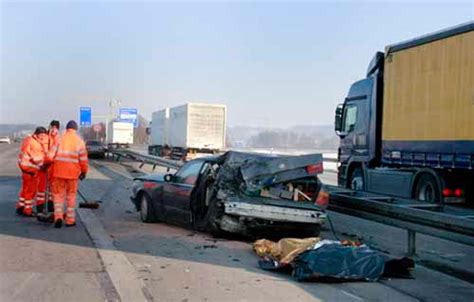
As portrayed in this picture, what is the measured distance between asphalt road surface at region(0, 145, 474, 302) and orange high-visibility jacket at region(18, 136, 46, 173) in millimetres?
1217

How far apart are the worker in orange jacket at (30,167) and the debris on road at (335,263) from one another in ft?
19.5

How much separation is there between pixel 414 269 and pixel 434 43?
657 cm

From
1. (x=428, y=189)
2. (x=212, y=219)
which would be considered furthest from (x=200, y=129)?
(x=212, y=219)

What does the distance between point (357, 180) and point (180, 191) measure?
7.63 metres

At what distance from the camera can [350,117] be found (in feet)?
56.9

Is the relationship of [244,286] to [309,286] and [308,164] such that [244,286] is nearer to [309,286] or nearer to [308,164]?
[309,286]

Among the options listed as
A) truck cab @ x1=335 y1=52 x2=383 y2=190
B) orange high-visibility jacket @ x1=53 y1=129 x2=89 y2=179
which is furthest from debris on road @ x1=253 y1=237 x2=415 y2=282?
truck cab @ x1=335 y1=52 x2=383 y2=190

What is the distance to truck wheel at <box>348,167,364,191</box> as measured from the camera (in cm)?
1697

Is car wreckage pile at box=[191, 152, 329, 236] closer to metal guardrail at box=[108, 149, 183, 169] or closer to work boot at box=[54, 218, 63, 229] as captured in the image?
work boot at box=[54, 218, 63, 229]

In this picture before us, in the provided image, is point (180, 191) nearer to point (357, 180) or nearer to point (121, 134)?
point (357, 180)

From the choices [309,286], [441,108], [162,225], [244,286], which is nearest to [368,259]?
[309,286]

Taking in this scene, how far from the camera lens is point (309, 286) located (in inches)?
271

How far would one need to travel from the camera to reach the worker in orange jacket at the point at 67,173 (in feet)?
34.7

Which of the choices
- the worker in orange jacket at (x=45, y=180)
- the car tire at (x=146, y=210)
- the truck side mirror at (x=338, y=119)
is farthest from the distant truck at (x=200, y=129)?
the car tire at (x=146, y=210)
